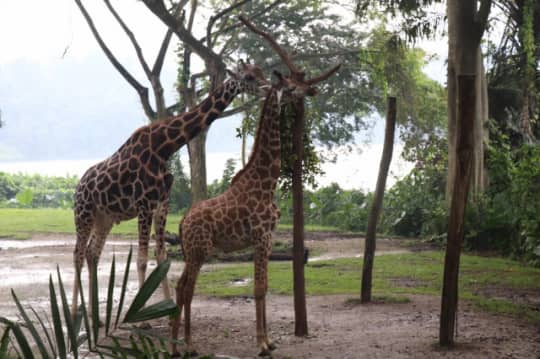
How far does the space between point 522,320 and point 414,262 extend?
18.2 feet

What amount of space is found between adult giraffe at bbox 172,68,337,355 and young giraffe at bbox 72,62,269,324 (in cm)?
97

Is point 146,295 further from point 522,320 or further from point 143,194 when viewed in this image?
point 522,320

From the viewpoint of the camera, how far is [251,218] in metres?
6.84

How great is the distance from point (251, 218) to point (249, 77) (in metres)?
1.62

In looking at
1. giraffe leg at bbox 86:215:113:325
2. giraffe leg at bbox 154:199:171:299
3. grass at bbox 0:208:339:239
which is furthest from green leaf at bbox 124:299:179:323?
grass at bbox 0:208:339:239

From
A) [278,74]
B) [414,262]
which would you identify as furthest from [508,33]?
[278,74]

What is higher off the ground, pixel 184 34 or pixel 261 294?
pixel 184 34

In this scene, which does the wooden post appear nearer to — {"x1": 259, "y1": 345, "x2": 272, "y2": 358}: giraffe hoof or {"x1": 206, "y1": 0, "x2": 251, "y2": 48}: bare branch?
{"x1": 259, "y1": 345, "x2": 272, "y2": 358}: giraffe hoof

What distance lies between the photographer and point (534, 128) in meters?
20.4

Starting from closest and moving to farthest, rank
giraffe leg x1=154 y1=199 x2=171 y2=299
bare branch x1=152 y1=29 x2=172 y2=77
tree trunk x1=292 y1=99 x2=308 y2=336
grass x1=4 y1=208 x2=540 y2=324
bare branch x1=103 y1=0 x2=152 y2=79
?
tree trunk x1=292 y1=99 x2=308 y2=336 < giraffe leg x1=154 y1=199 x2=171 y2=299 < grass x1=4 y1=208 x2=540 y2=324 < bare branch x1=152 y1=29 x2=172 y2=77 < bare branch x1=103 y1=0 x2=152 y2=79

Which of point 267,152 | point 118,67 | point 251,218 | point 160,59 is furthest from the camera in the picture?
point 160,59

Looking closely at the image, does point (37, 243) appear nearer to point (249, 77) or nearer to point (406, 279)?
point (406, 279)

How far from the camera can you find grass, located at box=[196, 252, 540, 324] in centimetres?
977

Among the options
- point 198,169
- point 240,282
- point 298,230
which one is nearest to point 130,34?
point 198,169
